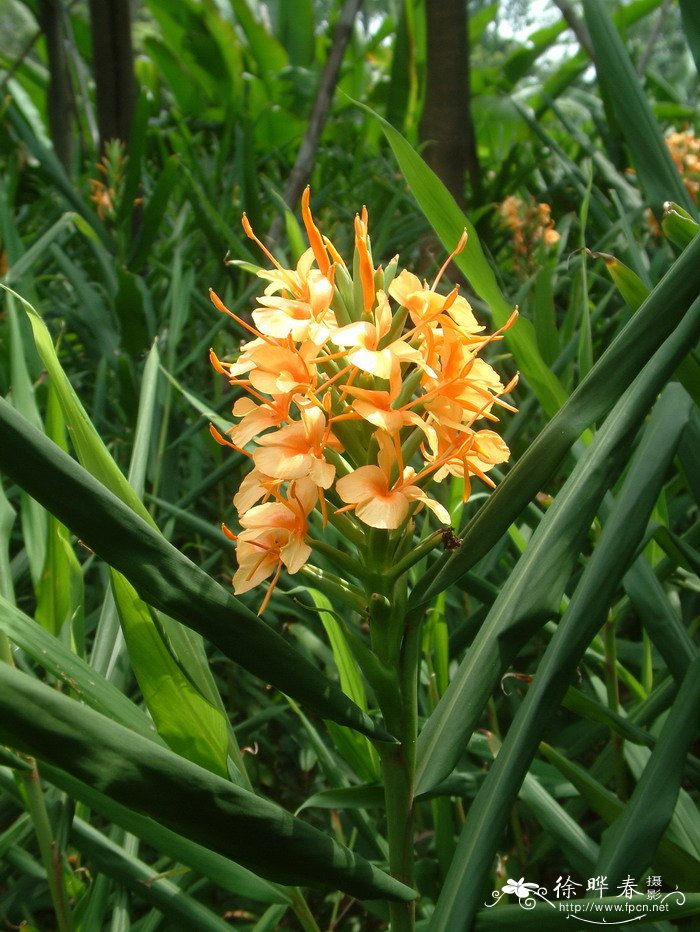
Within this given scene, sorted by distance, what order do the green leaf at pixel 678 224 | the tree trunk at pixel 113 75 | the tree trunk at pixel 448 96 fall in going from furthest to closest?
the tree trunk at pixel 113 75, the tree trunk at pixel 448 96, the green leaf at pixel 678 224

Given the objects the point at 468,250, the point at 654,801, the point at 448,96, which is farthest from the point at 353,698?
the point at 448,96

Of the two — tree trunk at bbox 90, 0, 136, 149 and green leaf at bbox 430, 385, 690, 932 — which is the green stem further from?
tree trunk at bbox 90, 0, 136, 149

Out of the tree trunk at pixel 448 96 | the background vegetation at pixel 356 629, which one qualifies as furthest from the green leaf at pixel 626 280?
the tree trunk at pixel 448 96

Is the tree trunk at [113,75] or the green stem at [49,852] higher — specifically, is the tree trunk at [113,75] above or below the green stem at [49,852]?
above

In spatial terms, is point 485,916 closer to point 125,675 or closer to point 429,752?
point 429,752

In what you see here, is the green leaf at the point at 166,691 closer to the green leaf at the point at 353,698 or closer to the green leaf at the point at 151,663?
the green leaf at the point at 151,663
